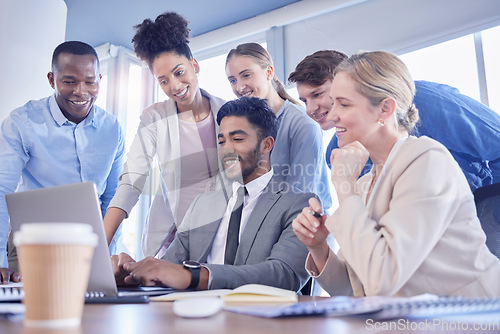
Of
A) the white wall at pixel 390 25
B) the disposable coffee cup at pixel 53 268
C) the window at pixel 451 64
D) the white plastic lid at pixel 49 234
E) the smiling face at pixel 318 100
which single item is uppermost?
the white wall at pixel 390 25

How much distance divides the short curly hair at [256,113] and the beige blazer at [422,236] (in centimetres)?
89

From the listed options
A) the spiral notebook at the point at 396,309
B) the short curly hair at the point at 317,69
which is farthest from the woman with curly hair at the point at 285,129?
the spiral notebook at the point at 396,309

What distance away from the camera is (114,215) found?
1834mm

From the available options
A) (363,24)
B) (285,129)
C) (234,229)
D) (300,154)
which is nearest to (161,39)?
(285,129)

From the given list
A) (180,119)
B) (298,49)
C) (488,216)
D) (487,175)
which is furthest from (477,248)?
(298,49)

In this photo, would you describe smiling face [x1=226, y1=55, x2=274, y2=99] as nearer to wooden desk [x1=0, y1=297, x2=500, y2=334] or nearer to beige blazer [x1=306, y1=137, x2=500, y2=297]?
beige blazer [x1=306, y1=137, x2=500, y2=297]

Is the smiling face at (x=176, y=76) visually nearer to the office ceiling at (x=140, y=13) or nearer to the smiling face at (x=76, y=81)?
the smiling face at (x=76, y=81)

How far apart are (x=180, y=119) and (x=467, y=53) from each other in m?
1.97

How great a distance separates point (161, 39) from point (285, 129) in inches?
26.9

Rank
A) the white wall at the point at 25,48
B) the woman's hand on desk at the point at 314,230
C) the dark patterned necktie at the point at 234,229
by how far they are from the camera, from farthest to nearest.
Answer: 1. the white wall at the point at 25,48
2. the dark patterned necktie at the point at 234,229
3. the woman's hand on desk at the point at 314,230

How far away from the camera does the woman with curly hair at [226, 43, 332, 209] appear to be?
1.83 m

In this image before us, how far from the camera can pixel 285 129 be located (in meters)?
1.94

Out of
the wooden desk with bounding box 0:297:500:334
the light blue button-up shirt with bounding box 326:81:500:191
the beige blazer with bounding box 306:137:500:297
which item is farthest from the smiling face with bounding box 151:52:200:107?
the wooden desk with bounding box 0:297:500:334

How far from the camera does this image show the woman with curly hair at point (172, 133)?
6.66 ft
